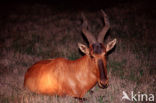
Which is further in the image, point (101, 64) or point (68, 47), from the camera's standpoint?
point (68, 47)

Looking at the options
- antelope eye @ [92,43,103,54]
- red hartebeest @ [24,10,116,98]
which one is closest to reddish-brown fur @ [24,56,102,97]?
red hartebeest @ [24,10,116,98]

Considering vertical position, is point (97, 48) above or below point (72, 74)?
above

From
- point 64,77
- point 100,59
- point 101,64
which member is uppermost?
point 100,59

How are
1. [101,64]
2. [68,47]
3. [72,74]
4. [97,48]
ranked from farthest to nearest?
[68,47] → [72,74] → [97,48] → [101,64]

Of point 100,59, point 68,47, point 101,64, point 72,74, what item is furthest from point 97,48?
point 68,47

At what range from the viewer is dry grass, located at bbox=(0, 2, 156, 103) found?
902cm

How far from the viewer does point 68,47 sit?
15.3m

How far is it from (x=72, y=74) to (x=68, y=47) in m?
7.06

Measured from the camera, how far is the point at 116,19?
70.0 ft

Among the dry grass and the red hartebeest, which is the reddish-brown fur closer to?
the red hartebeest

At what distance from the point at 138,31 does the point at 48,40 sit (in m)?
6.75

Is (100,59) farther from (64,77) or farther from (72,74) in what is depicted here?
(64,77)

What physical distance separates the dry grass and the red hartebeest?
335mm

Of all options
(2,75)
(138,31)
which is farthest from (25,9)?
(2,75)
